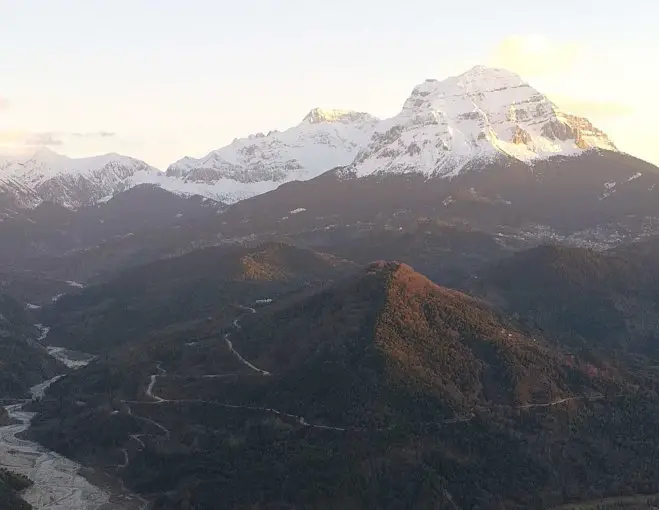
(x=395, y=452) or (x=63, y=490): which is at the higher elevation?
(x=395, y=452)

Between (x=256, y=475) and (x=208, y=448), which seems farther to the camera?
(x=208, y=448)

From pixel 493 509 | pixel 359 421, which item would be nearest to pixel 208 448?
pixel 359 421

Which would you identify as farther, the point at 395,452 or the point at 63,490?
the point at 63,490

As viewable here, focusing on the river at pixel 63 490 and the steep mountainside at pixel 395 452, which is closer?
the steep mountainside at pixel 395 452

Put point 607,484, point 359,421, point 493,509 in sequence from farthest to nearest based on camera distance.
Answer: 1. point 359,421
2. point 607,484
3. point 493,509

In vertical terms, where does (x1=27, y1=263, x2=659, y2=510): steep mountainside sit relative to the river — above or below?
above

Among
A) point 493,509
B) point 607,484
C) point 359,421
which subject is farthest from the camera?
point 359,421

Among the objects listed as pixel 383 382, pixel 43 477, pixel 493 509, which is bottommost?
pixel 43 477

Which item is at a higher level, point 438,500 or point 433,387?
point 433,387

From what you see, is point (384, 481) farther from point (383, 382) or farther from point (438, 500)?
point (383, 382)

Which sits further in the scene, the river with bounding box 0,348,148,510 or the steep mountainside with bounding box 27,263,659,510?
the river with bounding box 0,348,148,510

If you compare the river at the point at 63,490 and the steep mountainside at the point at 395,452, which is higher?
the steep mountainside at the point at 395,452
